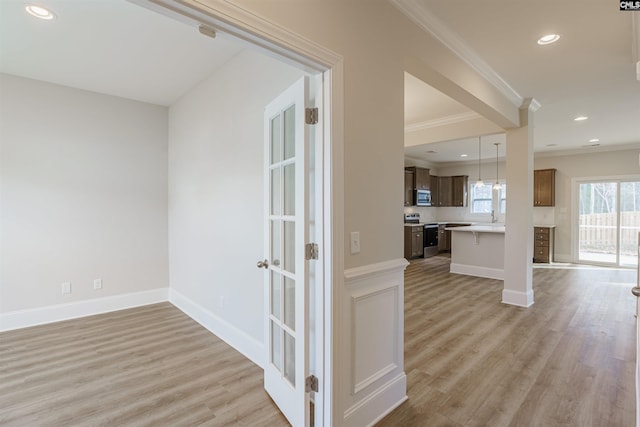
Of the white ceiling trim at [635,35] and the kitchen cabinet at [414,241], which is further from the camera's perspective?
the kitchen cabinet at [414,241]

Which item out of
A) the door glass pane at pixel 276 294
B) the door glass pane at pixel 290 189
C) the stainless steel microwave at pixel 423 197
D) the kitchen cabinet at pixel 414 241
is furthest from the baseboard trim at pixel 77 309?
the stainless steel microwave at pixel 423 197

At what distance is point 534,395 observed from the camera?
2188 millimetres

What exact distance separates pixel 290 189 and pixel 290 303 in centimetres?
74

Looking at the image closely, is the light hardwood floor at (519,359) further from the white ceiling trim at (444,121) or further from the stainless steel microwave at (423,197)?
the stainless steel microwave at (423,197)

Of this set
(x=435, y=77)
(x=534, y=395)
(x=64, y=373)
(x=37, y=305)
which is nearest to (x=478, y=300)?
(x=534, y=395)

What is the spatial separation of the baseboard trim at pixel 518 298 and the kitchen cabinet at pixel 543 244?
13.2ft

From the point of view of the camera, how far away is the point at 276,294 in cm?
215

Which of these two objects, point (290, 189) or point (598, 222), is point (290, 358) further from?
point (598, 222)

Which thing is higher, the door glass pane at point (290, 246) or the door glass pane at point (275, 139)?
the door glass pane at point (275, 139)

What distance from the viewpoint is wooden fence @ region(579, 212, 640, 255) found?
6738mm

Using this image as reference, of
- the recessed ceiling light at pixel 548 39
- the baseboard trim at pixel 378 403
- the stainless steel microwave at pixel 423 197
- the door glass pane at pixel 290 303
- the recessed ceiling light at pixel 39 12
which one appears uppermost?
the recessed ceiling light at pixel 39 12

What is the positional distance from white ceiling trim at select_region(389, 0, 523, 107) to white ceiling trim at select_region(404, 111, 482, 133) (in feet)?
3.40

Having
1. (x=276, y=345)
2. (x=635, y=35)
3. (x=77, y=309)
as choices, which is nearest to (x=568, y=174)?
(x=635, y=35)

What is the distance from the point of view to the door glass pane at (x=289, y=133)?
1964 millimetres
